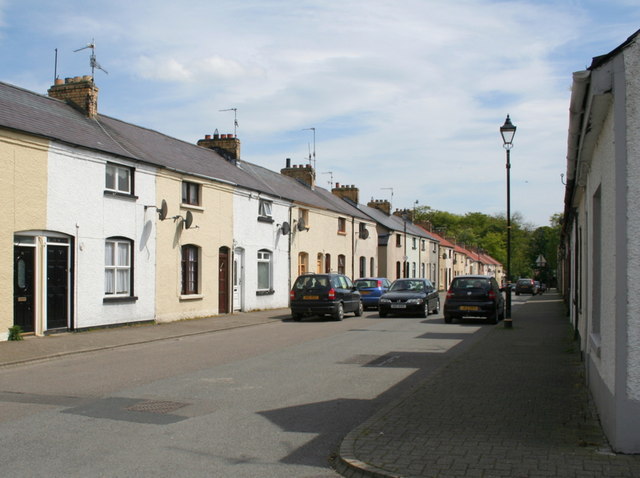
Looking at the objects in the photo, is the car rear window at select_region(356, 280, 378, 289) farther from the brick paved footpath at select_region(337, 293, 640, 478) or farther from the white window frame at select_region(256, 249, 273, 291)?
the brick paved footpath at select_region(337, 293, 640, 478)

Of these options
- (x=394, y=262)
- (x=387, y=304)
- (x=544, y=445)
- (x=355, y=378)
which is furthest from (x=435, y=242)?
(x=544, y=445)

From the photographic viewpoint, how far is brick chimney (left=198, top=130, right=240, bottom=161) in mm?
29584

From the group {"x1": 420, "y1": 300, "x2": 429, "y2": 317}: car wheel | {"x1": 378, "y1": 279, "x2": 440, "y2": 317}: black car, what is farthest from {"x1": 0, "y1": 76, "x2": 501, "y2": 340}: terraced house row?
{"x1": 420, "y1": 300, "x2": 429, "y2": 317}: car wheel

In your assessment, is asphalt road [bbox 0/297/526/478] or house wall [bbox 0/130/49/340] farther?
house wall [bbox 0/130/49/340]

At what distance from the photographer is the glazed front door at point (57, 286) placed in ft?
52.0

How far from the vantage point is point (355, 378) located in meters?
10.4

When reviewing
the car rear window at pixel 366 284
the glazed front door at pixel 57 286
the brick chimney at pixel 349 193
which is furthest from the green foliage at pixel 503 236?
the glazed front door at pixel 57 286

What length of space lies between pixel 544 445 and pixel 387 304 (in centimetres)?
1856

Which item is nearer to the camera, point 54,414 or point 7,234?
point 54,414

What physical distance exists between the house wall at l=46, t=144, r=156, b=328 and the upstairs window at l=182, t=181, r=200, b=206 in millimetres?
2122

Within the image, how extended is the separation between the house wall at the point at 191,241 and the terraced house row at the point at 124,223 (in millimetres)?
47

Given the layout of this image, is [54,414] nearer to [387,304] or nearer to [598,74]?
[598,74]

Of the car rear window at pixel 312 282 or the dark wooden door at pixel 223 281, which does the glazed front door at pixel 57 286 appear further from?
the car rear window at pixel 312 282

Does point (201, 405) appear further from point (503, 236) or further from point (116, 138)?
point (503, 236)
